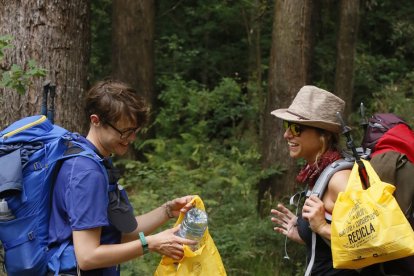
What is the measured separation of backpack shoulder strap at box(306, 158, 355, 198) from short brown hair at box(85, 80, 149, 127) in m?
1.00

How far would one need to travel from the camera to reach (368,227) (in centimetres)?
303

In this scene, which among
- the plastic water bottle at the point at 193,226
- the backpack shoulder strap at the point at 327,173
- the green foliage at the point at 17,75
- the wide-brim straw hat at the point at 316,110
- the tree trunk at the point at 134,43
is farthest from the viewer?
the tree trunk at the point at 134,43

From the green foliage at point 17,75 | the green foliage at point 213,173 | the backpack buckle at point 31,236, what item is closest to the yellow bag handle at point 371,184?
the backpack buckle at point 31,236

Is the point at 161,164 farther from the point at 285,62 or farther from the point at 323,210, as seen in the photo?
the point at 323,210

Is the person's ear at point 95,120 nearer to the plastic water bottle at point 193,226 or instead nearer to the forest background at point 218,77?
the plastic water bottle at point 193,226

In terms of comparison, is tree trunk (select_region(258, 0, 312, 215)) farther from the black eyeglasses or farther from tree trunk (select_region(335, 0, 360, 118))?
tree trunk (select_region(335, 0, 360, 118))

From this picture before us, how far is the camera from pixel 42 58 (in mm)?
4633

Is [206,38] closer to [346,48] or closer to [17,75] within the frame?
[346,48]

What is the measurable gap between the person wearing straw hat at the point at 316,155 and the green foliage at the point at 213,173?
2899mm

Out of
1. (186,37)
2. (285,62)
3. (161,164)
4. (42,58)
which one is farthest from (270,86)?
(186,37)

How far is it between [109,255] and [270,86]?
19.8 feet

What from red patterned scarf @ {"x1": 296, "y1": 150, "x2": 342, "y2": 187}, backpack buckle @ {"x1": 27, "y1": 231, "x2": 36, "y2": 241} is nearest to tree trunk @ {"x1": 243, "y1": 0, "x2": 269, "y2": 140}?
red patterned scarf @ {"x1": 296, "y1": 150, "x2": 342, "y2": 187}

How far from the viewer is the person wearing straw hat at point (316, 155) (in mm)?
3295

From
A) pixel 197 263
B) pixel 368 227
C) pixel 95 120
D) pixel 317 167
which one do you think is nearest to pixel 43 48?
pixel 95 120
